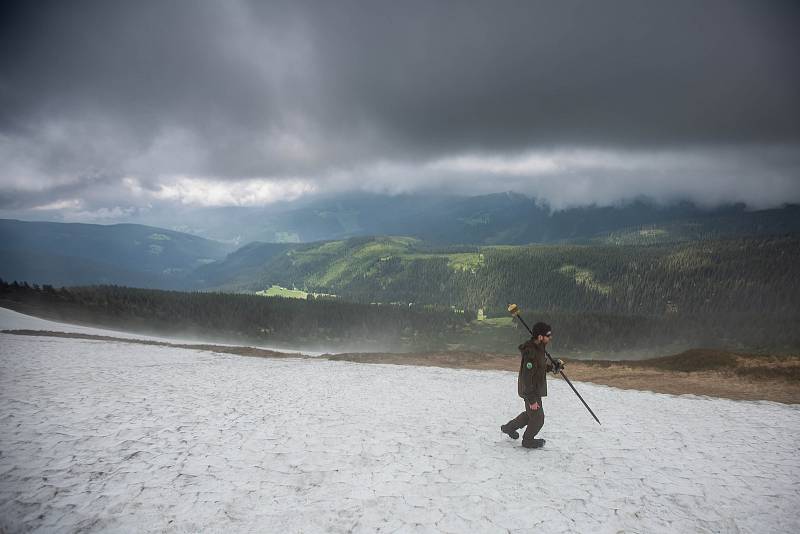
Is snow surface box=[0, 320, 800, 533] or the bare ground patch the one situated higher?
snow surface box=[0, 320, 800, 533]

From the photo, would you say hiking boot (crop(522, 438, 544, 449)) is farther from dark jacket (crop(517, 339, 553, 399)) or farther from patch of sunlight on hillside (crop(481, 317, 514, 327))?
patch of sunlight on hillside (crop(481, 317, 514, 327))

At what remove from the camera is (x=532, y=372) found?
→ 11.7 m

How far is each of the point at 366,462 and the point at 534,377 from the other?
5506 millimetres

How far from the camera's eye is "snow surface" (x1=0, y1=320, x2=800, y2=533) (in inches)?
335

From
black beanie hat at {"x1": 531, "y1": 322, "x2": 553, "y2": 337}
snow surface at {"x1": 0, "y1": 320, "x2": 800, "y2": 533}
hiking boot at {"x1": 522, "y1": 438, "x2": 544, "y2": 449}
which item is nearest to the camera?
snow surface at {"x1": 0, "y1": 320, "x2": 800, "y2": 533}

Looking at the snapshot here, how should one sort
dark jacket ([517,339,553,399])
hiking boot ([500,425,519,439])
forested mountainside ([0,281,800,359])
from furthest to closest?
forested mountainside ([0,281,800,359]) → hiking boot ([500,425,519,439]) → dark jacket ([517,339,553,399])

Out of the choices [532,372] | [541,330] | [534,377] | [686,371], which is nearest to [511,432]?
[534,377]

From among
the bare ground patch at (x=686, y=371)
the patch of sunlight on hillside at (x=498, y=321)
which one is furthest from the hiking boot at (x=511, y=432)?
the patch of sunlight on hillside at (x=498, y=321)

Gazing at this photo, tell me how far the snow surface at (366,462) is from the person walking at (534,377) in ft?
2.50

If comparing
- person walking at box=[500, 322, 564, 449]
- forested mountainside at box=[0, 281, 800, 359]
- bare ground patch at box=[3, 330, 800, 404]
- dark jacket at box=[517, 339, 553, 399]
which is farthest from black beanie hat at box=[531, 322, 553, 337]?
forested mountainside at box=[0, 281, 800, 359]

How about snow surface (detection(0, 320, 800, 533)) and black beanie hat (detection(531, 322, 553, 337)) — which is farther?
black beanie hat (detection(531, 322, 553, 337))

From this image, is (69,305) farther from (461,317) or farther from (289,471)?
(461,317)

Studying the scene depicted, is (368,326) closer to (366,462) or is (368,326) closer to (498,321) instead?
(498,321)

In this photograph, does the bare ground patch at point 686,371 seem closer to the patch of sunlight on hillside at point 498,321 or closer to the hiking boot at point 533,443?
the hiking boot at point 533,443
